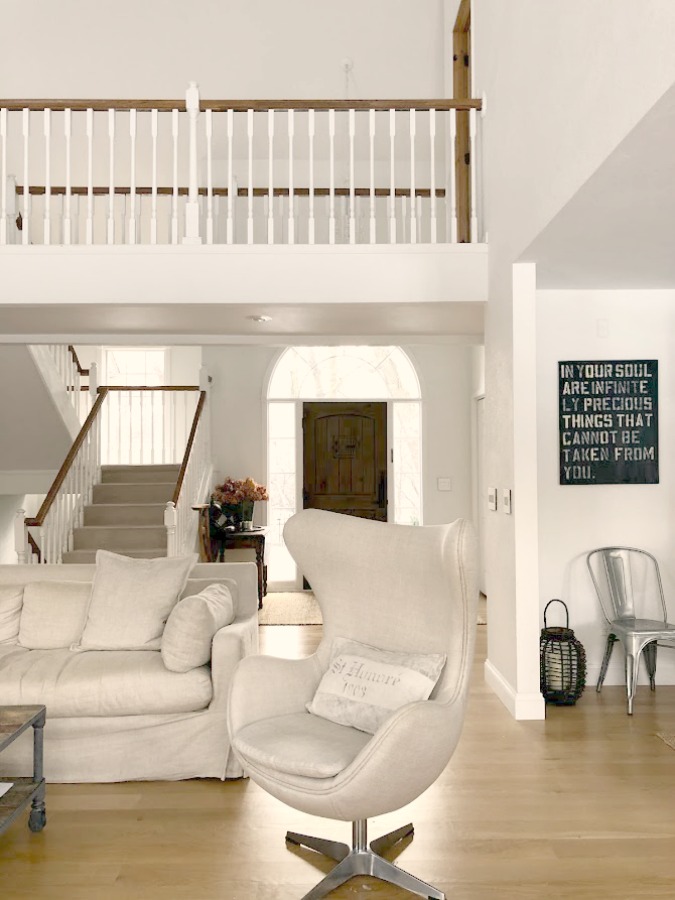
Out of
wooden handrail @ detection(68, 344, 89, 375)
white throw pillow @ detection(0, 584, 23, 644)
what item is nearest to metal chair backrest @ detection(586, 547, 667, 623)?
white throw pillow @ detection(0, 584, 23, 644)

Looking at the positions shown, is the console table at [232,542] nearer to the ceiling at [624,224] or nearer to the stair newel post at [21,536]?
the stair newel post at [21,536]

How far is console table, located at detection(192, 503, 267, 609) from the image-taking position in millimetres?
7895

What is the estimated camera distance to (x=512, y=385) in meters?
4.49

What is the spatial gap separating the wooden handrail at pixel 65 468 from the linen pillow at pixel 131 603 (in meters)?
2.54

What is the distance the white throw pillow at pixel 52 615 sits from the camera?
13.1ft

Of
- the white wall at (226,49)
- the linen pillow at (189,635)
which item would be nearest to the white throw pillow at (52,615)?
the linen pillow at (189,635)

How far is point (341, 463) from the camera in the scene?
9344 mm

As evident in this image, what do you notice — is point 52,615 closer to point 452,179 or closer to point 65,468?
point 65,468

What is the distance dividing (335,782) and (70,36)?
21.9ft

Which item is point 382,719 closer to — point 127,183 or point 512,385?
point 512,385

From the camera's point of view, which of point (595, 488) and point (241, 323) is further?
point (241, 323)

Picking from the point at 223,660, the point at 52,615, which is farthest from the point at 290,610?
the point at 223,660

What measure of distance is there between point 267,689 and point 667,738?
2191 millimetres

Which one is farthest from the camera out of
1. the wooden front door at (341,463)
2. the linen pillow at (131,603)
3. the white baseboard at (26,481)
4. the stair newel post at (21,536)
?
the wooden front door at (341,463)
